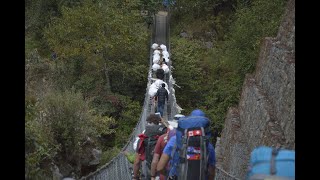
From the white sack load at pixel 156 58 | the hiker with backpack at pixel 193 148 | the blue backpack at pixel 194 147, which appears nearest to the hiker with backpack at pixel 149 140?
the hiker with backpack at pixel 193 148

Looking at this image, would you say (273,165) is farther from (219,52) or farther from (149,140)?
(219,52)

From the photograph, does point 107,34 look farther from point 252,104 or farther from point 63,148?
point 63,148

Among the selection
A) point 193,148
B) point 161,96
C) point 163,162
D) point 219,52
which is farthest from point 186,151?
point 219,52

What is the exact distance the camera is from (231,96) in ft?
68.0

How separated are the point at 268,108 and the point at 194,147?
4.26 metres

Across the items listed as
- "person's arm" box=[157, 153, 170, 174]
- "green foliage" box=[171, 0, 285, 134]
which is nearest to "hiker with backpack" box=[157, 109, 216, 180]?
"person's arm" box=[157, 153, 170, 174]

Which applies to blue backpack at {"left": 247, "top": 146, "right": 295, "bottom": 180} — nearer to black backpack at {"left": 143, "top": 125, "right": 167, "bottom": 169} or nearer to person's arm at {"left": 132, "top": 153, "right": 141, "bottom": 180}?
black backpack at {"left": 143, "top": 125, "right": 167, "bottom": 169}

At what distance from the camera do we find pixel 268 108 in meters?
8.42

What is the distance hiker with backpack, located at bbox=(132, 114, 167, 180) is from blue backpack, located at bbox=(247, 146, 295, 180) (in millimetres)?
2331

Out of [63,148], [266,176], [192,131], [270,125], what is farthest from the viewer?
[270,125]

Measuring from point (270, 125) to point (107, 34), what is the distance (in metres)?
13.1

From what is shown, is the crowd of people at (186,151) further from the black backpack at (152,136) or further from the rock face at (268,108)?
the rock face at (268,108)

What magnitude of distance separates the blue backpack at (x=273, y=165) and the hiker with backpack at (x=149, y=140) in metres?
2.33
